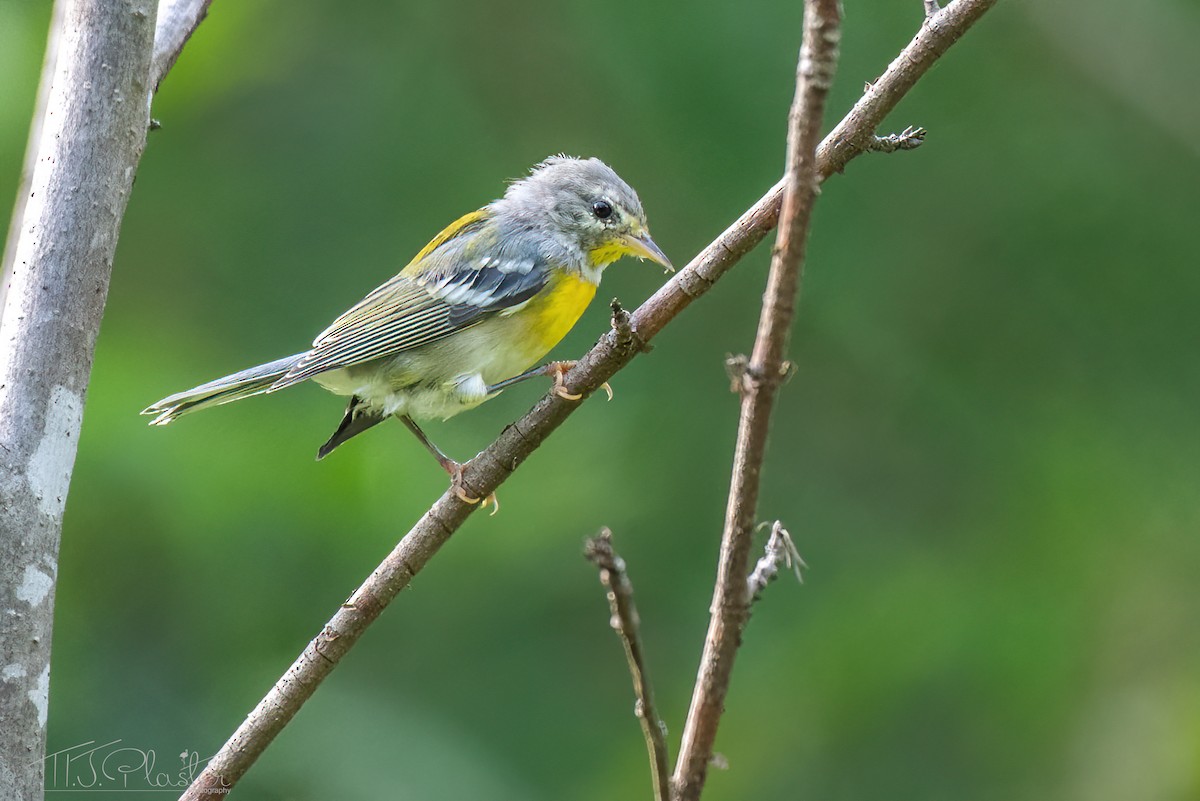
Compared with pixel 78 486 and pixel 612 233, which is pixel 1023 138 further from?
pixel 78 486

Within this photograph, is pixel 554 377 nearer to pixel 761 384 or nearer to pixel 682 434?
pixel 682 434

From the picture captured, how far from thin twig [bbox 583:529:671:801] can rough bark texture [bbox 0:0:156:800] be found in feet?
3.57

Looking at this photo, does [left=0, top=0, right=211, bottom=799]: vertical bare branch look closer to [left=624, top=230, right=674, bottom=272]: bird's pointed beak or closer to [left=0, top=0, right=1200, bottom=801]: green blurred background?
[left=624, top=230, right=674, bottom=272]: bird's pointed beak

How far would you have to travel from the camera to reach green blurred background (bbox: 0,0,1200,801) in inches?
163

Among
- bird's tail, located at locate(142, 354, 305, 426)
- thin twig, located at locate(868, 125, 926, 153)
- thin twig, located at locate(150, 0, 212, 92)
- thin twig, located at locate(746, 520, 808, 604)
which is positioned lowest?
thin twig, located at locate(746, 520, 808, 604)

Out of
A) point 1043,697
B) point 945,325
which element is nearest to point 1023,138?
point 945,325

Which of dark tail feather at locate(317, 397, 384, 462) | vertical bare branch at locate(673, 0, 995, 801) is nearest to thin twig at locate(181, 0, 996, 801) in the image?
vertical bare branch at locate(673, 0, 995, 801)

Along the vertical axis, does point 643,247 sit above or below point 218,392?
below

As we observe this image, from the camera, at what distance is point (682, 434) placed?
15.6ft

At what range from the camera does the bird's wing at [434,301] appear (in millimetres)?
3648

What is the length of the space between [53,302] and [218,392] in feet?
4.24

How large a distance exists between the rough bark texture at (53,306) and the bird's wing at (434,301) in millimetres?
1277

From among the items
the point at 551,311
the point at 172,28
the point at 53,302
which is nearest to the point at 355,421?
the point at 551,311

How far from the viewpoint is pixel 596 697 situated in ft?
15.0
